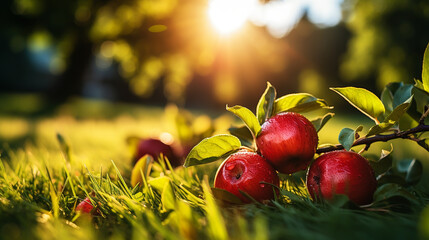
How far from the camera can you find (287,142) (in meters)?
1.00

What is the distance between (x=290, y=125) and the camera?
1021mm

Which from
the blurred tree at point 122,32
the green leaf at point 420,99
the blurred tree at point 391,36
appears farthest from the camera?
the blurred tree at point 391,36

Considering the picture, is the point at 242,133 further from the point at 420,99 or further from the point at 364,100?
the point at 420,99

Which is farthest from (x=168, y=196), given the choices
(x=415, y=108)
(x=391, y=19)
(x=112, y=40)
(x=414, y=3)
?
(x=391, y=19)

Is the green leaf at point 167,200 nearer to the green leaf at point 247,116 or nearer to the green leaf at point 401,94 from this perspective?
the green leaf at point 247,116

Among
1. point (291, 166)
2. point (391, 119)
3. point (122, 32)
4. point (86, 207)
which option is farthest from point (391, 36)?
point (86, 207)

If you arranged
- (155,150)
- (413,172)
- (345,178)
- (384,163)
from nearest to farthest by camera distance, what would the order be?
1. (345,178)
2. (384,163)
3. (413,172)
4. (155,150)

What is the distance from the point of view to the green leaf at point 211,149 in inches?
40.1

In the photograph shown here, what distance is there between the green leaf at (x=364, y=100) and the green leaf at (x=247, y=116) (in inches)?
10.1

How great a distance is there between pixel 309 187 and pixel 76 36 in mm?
13368

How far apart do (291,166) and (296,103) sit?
0.22m

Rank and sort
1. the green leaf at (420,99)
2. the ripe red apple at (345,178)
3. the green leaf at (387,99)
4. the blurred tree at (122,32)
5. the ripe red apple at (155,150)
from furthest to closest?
the blurred tree at (122,32) → the ripe red apple at (155,150) → the green leaf at (387,99) → the green leaf at (420,99) → the ripe red apple at (345,178)

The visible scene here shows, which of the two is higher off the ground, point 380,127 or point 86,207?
point 380,127

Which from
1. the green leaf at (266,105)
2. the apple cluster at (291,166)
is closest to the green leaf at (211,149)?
the apple cluster at (291,166)
